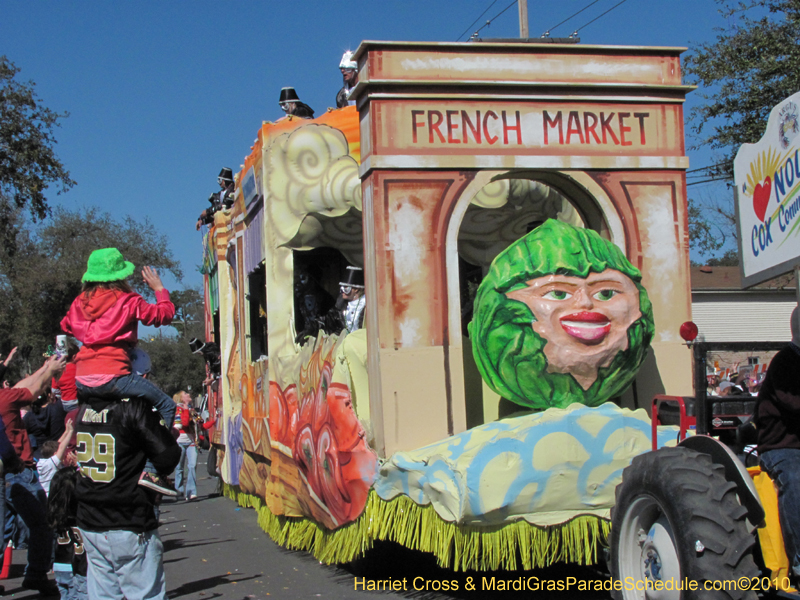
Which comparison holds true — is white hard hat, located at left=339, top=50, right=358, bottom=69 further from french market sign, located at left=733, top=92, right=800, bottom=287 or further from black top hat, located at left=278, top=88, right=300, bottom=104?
french market sign, located at left=733, top=92, right=800, bottom=287

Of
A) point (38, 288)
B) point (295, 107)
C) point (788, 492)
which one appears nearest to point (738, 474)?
point (788, 492)

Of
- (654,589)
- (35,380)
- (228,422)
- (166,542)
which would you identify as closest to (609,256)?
(654,589)

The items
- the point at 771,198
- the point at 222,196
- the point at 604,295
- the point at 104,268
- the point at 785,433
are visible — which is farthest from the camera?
the point at 222,196

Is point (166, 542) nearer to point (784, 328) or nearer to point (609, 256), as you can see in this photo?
point (609, 256)

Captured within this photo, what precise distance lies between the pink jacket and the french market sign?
312 cm

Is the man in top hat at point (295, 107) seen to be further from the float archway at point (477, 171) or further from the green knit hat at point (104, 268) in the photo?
the green knit hat at point (104, 268)

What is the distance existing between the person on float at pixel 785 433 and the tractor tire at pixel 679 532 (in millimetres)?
215

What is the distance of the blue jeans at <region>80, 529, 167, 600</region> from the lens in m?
4.36

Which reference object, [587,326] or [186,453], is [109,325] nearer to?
[587,326]

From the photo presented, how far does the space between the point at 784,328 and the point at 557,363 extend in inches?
1146

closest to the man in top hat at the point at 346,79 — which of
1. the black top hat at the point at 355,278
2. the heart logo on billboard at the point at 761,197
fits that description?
the black top hat at the point at 355,278

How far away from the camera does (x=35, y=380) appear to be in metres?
6.97

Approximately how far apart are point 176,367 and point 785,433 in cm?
5801

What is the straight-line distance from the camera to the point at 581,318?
5613 mm
